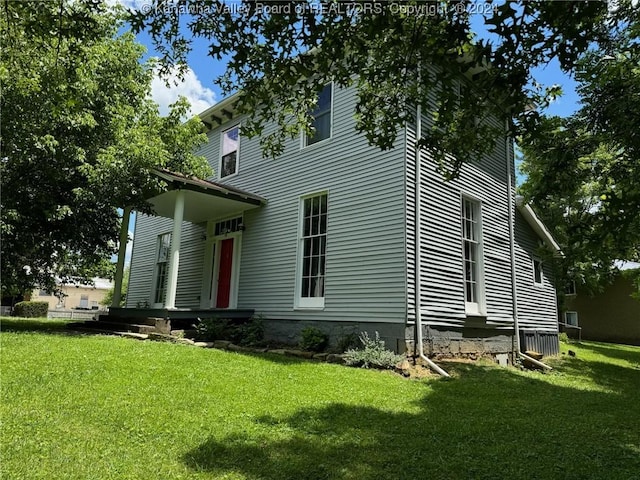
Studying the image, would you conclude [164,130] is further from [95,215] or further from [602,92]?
[602,92]

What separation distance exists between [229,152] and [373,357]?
832 centimetres

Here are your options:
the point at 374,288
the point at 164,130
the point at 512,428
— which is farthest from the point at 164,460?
the point at 164,130

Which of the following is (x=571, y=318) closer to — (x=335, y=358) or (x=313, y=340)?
(x=313, y=340)

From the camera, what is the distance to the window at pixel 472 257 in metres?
10.1

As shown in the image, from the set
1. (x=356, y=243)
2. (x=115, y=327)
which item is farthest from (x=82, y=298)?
(x=356, y=243)

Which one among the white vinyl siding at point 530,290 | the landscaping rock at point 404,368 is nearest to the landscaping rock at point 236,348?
the landscaping rock at point 404,368

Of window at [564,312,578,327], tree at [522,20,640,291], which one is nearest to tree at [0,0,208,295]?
tree at [522,20,640,291]

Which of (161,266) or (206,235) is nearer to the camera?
(206,235)

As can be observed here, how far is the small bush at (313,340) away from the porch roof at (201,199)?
4.00 metres

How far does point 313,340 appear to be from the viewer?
876cm

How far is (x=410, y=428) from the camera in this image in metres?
4.26

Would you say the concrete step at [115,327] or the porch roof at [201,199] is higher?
the porch roof at [201,199]

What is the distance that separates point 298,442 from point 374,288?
16.6 ft

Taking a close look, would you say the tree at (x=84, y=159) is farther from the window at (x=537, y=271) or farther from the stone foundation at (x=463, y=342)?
the window at (x=537, y=271)
